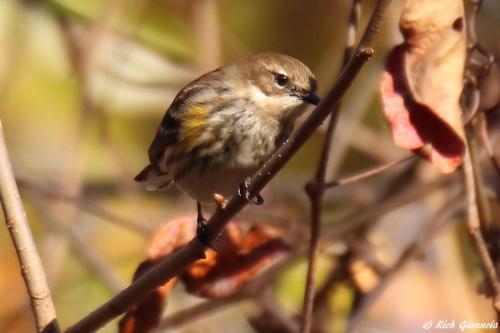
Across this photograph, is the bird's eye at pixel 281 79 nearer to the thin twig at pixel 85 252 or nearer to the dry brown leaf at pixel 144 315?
the dry brown leaf at pixel 144 315

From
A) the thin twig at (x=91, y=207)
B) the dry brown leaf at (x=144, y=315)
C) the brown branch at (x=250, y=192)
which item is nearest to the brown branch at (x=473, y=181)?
the brown branch at (x=250, y=192)

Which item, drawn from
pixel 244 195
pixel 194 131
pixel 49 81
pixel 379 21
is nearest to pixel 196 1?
pixel 194 131

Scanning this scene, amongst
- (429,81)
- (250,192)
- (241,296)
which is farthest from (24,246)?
(241,296)

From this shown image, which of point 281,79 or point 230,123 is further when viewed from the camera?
point 281,79

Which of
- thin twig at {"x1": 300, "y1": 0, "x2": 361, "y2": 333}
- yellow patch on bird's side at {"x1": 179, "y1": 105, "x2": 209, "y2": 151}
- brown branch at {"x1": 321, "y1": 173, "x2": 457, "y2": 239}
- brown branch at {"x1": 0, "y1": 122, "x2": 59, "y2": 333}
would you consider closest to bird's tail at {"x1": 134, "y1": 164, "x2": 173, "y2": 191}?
yellow patch on bird's side at {"x1": 179, "y1": 105, "x2": 209, "y2": 151}

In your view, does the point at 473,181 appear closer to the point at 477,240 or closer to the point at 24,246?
the point at 477,240

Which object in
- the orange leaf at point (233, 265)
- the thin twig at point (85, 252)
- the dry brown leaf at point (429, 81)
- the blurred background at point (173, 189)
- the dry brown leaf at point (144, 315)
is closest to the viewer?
the dry brown leaf at point (429, 81)
